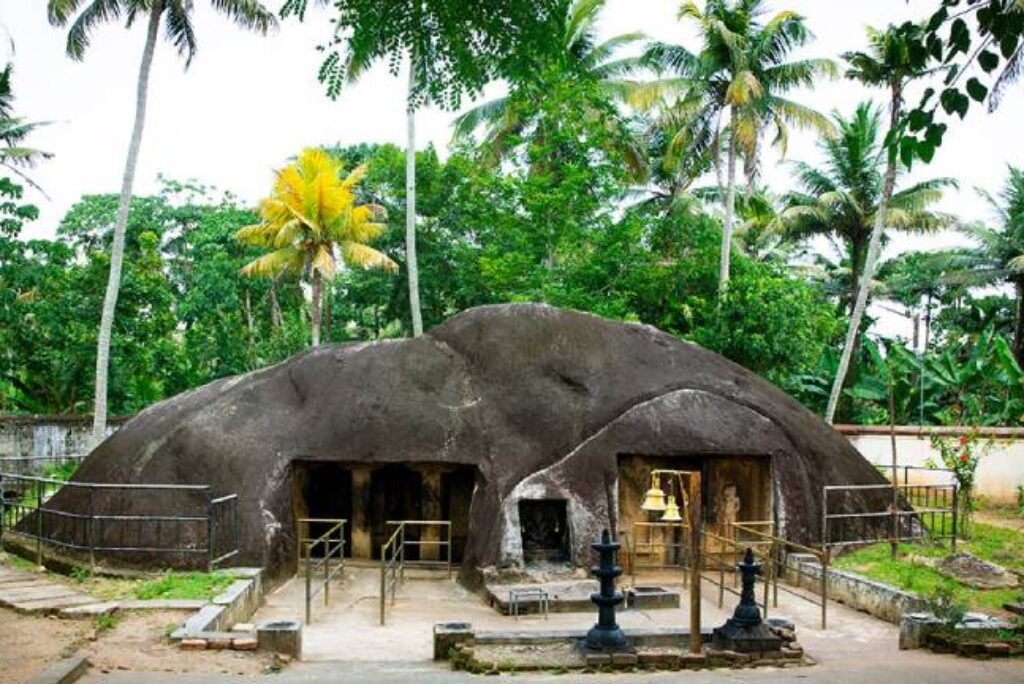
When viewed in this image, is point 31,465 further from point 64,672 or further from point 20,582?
point 64,672

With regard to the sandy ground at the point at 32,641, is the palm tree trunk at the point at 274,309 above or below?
above

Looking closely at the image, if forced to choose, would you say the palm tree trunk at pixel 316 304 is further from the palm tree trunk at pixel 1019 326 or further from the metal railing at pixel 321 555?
the palm tree trunk at pixel 1019 326

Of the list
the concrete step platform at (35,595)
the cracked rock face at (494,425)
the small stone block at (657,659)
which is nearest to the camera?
the small stone block at (657,659)

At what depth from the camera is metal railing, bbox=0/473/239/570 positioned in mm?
14172

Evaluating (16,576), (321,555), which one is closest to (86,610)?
(16,576)

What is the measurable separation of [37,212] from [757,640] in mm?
21579

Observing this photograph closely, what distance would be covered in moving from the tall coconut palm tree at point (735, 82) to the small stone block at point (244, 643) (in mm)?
18310

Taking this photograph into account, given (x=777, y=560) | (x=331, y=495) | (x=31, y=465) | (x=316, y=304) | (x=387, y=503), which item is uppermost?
(x=316, y=304)

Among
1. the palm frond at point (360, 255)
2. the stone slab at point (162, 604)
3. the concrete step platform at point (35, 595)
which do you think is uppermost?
the palm frond at point (360, 255)

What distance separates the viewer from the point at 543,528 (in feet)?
52.1

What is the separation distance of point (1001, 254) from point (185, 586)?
28332 millimetres

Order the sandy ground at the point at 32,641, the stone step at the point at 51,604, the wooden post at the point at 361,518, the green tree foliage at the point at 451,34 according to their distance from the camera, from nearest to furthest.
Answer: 1. the green tree foliage at the point at 451,34
2. the sandy ground at the point at 32,641
3. the stone step at the point at 51,604
4. the wooden post at the point at 361,518

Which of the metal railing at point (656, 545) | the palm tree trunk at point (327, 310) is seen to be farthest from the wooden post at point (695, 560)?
the palm tree trunk at point (327, 310)

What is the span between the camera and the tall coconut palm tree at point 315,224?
29.7m
